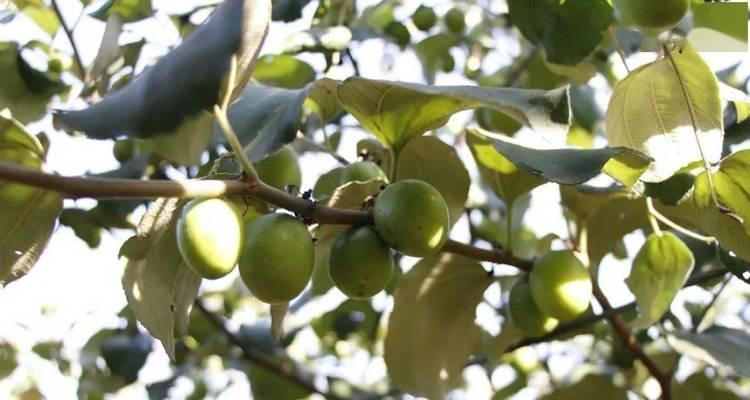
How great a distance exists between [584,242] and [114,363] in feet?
3.37

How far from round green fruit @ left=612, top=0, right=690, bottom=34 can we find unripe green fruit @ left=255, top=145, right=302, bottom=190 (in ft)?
1.55

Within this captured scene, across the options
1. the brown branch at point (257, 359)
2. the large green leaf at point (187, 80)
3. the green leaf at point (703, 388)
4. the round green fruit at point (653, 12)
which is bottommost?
the brown branch at point (257, 359)


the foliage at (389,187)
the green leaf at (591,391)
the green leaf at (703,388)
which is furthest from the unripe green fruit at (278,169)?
the green leaf at (703,388)

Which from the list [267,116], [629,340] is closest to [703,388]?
[629,340]

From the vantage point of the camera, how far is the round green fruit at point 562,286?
1.09 meters

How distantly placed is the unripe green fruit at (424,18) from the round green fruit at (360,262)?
44.3 inches

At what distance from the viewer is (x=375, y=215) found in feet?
3.02

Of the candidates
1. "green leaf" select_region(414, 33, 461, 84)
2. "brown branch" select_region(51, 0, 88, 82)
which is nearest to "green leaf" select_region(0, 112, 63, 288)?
"brown branch" select_region(51, 0, 88, 82)

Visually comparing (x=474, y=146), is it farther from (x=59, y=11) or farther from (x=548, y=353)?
(x=548, y=353)

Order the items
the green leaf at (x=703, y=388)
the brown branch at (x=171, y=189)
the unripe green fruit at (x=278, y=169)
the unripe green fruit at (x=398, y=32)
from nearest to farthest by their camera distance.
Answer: the brown branch at (x=171, y=189), the unripe green fruit at (x=278, y=169), the green leaf at (x=703, y=388), the unripe green fruit at (x=398, y=32)

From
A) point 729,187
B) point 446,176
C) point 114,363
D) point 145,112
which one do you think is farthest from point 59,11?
point 729,187

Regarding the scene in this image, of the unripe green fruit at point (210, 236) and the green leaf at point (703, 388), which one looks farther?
the green leaf at point (703, 388)

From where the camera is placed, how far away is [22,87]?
1.55 meters

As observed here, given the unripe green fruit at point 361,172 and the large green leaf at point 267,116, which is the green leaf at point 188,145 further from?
the unripe green fruit at point 361,172
